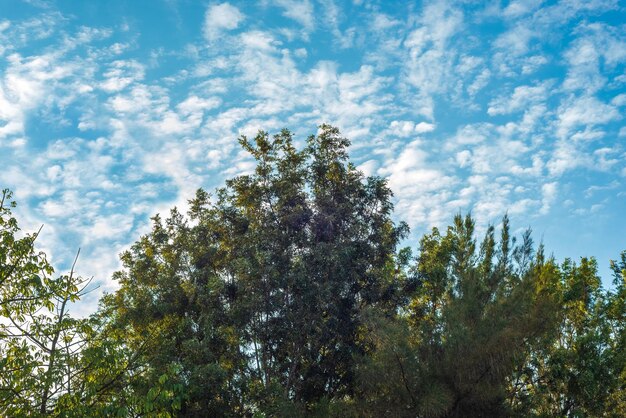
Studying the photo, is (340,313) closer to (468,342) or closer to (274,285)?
(274,285)

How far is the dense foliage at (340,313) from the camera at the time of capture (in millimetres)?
10562

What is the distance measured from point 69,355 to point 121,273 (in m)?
12.6

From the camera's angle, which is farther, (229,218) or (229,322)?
(229,218)

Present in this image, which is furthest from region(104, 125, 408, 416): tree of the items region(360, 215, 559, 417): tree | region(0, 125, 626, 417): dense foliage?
region(360, 215, 559, 417): tree

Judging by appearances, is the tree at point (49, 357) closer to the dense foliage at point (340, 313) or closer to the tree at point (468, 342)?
the dense foliage at point (340, 313)

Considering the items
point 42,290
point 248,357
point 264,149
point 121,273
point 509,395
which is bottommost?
point 509,395

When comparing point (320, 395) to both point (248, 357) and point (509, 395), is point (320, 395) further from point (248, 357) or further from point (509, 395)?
point (509, 395)

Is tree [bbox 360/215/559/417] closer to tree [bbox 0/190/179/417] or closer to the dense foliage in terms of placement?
the dense foliage

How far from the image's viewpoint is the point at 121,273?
746 inches

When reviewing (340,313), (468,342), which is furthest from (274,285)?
(468,342)

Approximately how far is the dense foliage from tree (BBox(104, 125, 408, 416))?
5 centimetres

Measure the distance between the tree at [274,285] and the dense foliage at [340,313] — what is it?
0.16 feet

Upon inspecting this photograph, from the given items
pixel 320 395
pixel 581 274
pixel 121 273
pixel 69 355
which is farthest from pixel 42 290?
pixel 581 274

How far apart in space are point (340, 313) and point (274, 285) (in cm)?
220
